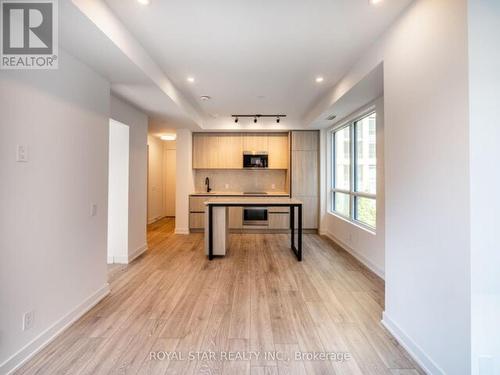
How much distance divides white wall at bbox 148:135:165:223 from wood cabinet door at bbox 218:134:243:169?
238 centimetres

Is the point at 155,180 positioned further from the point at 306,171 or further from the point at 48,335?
the point at 48,335

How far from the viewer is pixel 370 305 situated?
2637 millimetres

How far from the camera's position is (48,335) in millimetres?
2031

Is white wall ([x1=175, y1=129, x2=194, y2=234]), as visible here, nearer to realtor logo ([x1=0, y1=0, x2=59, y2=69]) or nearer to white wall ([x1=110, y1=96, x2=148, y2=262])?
white wall ([x1=110, y1=96, x2=148, y2=262])

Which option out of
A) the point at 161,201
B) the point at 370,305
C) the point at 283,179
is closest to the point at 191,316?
the point at 370,305

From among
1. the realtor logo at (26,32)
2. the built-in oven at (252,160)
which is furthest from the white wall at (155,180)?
the realtor logo at (26,32)

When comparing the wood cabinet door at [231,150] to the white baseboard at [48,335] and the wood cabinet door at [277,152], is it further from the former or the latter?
the white baseboard at [48,335]

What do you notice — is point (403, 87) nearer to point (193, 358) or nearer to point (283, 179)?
point (193, 358)

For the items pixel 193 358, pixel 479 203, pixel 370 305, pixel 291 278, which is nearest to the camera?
pixel 479 203

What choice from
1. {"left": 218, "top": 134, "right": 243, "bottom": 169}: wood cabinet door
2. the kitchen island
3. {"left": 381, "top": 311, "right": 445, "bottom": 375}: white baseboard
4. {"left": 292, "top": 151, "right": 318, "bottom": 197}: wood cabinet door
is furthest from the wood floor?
{"left": 218, "top": 134, "right": 243, "bottom": 169}: wood cabinet door

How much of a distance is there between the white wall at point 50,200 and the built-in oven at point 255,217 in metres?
3.62

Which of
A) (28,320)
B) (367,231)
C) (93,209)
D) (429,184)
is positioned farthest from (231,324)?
(367,231)

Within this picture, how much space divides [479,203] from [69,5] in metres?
2.83

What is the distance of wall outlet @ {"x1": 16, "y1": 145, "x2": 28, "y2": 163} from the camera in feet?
5.81
